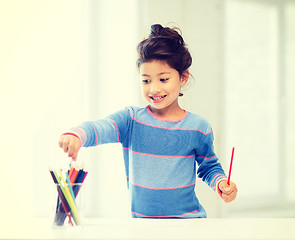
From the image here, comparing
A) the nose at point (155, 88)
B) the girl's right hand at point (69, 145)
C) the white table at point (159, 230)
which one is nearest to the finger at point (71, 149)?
the girl's right hand at point (69, 145)

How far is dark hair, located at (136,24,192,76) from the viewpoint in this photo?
111 centimetres

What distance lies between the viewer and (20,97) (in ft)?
7.41

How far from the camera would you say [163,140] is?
44.8 inches

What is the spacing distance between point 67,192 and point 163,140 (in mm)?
424

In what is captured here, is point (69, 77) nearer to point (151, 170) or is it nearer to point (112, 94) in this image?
point (112, 94)

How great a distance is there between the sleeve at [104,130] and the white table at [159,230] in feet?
0.67

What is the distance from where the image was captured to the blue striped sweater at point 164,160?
1.11 m

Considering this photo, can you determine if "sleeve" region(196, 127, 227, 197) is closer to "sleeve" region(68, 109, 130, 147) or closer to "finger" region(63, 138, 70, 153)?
"sleeve" region(68, 109, 130, 147)

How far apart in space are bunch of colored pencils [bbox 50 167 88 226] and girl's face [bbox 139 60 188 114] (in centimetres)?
38

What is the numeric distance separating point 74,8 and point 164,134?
147 centimetres

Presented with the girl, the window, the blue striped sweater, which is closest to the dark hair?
the girl

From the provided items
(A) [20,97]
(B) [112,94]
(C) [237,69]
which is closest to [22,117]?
(A) [20,97]

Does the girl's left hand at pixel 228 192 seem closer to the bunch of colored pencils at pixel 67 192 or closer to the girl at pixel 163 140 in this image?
the girl at pixel 163 140

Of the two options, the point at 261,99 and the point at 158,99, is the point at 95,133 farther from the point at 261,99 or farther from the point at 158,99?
the point at 261,99
